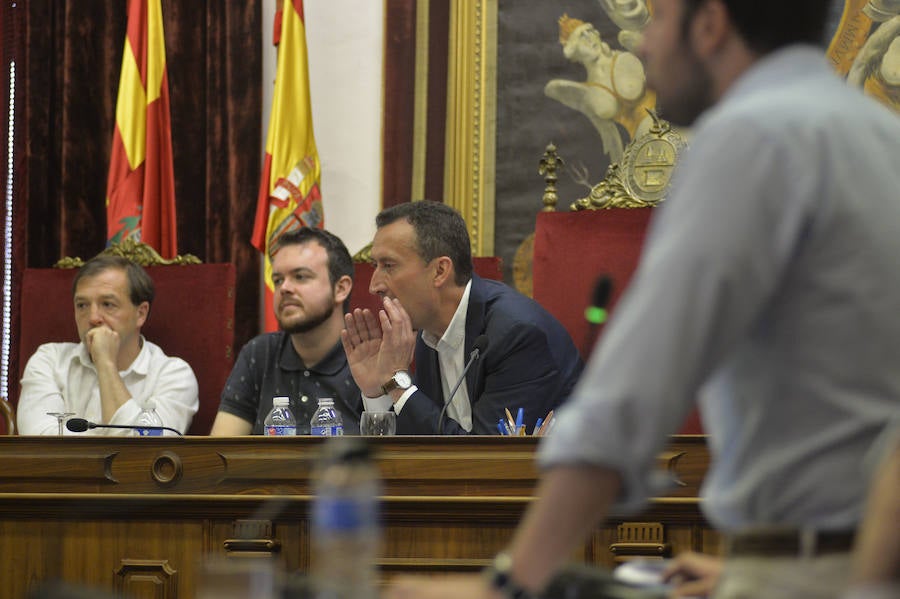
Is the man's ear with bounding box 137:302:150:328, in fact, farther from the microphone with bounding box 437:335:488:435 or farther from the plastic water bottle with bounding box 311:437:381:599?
the plastic water bottle with bounding box 311:437:381:599

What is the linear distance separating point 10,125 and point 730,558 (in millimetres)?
4577

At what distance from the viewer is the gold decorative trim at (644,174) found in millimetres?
3748

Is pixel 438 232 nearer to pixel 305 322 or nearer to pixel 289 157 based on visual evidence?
pixel 305 322

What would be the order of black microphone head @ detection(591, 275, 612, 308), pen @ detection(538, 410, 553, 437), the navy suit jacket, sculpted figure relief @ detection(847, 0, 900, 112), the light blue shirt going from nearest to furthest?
the light blue shirt, black microphone head @ detection(591, 275, 612, 308), pen @ detection(538, 410, 553, 437), the navy suit jacket, sculpted figure relief @ detection(847, 0, 900, 112)

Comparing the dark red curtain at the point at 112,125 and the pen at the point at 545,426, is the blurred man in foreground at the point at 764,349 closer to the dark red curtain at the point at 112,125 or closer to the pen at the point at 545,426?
the pen at the point at 545,426

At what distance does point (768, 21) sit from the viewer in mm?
1050

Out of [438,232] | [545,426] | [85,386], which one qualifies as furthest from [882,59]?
[85,386]

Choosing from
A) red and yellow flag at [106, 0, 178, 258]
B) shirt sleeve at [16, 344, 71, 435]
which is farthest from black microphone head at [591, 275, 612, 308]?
red and yellow flag at [106, 0, 178, 258]

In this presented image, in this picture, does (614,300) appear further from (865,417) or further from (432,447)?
(865,417)

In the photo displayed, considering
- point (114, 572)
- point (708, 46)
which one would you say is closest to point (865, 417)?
point (708, 46)

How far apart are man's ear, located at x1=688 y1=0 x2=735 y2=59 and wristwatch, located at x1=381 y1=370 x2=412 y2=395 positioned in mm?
2191

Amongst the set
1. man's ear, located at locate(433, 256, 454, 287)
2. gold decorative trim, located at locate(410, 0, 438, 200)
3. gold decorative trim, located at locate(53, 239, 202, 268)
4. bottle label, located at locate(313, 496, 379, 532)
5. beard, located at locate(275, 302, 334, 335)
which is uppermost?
gold decorative trim, located at locate(410, 0, 438, 200)

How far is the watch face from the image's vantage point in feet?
10.5

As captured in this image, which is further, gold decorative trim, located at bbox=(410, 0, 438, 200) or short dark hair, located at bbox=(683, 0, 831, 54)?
gold decorative trim, located at bbox=(410, 0, 438, 200)
